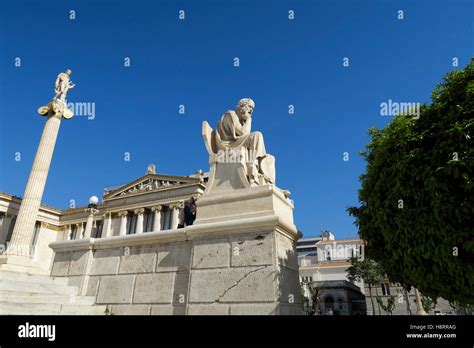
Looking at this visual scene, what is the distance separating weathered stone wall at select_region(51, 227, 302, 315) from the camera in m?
5.53

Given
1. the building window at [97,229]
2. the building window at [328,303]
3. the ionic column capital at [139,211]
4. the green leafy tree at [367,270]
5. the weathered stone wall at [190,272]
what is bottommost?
the building window at [328,303]

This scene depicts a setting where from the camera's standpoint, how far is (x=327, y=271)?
211 feet

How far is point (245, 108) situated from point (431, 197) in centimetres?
566

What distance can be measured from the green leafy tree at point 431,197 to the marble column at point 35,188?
23508mm

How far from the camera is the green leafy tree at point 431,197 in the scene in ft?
25.4

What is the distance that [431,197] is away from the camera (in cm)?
Result: 813

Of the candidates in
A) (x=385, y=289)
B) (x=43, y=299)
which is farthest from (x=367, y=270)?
(x=43, y=299)

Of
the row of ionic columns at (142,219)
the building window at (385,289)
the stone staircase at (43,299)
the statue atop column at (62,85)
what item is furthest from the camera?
the building window at (385,289)

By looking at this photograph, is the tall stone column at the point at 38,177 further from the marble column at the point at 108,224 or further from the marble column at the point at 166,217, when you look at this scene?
the marble column at the point at 108,224

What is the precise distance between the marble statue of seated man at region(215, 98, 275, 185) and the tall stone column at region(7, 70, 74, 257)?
1999 cm

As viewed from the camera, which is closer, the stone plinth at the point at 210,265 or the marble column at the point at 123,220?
the stone plinth at the point at 210,265

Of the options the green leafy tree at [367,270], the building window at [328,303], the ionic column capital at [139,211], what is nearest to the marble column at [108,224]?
the ionic column capital at [139,211]
